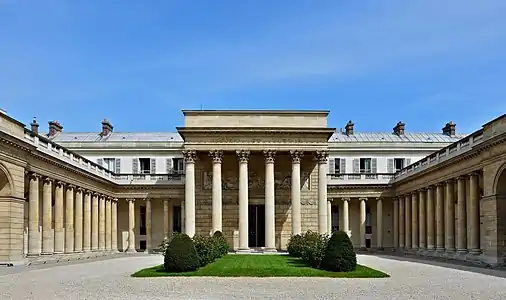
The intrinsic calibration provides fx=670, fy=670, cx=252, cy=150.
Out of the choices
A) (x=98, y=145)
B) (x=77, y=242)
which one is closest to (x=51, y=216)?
(x=77, y=242)

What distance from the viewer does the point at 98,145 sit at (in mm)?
77625

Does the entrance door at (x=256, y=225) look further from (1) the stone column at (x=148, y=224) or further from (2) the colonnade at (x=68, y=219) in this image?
(2) the colonnade at (x=68, y=219)

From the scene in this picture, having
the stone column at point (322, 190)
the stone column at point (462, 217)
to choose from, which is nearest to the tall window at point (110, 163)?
the stone column at point (322, 190)

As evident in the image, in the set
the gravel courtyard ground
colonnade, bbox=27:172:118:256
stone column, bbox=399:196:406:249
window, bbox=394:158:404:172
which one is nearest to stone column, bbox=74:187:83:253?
colonnade, bbox=27:172:118:256

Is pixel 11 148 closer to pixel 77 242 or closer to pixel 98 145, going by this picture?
pixel 77 242

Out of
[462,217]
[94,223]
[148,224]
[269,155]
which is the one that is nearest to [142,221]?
[148,224]

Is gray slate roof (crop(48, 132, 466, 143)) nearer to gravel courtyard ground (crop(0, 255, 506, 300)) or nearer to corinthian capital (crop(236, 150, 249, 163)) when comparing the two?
corinthian capital (crop(236, 150, 249, 163))

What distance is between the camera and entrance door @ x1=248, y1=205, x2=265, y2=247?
2714 inches

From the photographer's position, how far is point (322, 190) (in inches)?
2510

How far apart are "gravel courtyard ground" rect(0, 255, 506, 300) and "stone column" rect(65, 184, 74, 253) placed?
68.1 ft

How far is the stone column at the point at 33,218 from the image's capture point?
46312 millimetres

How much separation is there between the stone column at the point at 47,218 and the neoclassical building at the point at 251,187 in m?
0.08

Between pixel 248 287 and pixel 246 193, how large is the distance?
36.1 m

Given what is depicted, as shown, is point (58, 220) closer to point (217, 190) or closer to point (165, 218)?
point (217, 190)
